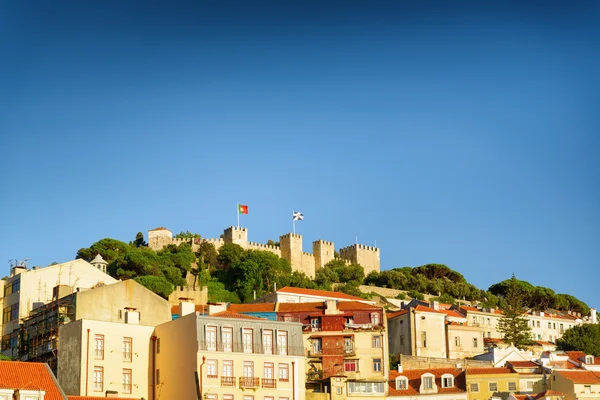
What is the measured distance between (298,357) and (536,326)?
70.9m

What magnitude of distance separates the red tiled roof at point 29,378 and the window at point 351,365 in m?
27.2

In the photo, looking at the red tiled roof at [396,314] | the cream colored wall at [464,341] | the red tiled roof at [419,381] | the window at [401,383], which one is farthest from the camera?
the cream colored wall at [464,341]

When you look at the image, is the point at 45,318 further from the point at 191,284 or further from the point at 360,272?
the point at 360,272

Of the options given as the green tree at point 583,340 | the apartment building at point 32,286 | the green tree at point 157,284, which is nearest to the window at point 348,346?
the apartment building at point 32,286

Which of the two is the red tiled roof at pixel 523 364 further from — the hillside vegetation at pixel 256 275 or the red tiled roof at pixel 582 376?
the hillside vegetation at pixel 256 275

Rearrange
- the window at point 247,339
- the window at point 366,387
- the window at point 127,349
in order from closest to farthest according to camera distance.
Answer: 1. the window at point 247,339
2. the window at point 127,349
3. the window at point 366,387

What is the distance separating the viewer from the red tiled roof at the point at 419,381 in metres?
72.0

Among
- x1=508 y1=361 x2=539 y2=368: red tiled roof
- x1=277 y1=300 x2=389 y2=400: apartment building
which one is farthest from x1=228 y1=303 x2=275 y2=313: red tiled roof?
x1=508 y1=361 x2=539 y2=368: red tiled roof

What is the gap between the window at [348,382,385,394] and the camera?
7062 centimetres

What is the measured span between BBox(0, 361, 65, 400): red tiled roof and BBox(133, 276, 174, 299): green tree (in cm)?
6129

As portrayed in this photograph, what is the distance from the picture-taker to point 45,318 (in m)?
67.1

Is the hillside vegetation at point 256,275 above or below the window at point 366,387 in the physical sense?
above

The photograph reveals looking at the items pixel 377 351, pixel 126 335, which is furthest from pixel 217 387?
pixel 377 351

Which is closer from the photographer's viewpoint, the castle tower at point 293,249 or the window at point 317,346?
the window at point 317,346
